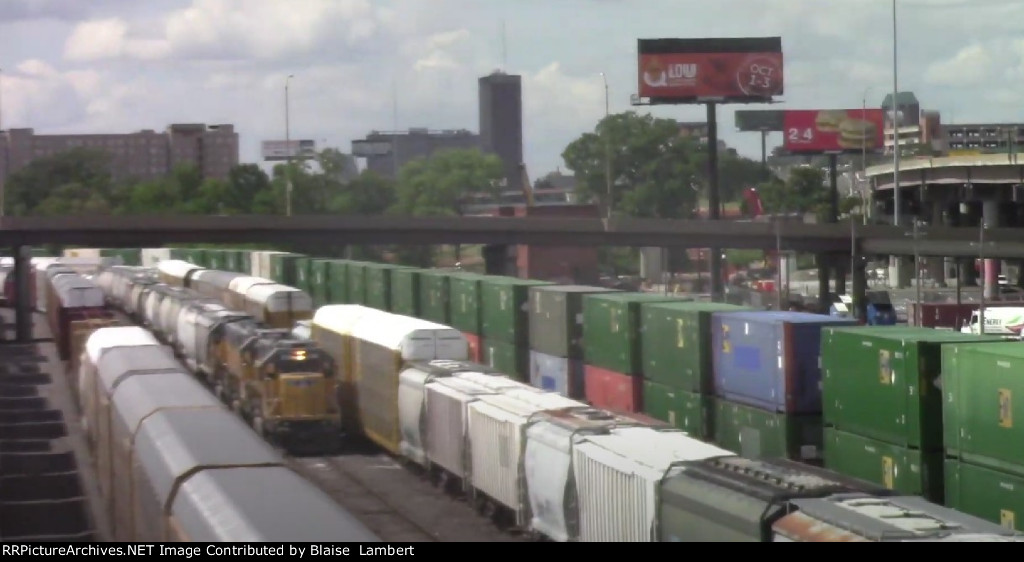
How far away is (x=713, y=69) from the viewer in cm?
8869

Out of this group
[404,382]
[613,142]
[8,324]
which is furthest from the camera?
[613,142]

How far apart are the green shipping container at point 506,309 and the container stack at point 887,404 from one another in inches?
693

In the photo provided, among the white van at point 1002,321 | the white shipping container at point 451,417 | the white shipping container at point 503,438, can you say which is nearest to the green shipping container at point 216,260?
the white van at point 1002,321

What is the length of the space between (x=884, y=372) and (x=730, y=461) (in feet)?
18.7

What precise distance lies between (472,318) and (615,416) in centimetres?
2391

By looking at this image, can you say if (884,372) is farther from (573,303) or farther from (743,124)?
(743,124)

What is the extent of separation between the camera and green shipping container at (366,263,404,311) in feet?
188

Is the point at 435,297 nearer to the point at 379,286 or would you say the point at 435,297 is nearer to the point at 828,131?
the point at 379,286

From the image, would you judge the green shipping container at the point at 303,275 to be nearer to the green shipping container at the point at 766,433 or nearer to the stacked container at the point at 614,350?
the stacked container at the point at 614,350

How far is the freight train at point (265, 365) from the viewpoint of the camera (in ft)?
119

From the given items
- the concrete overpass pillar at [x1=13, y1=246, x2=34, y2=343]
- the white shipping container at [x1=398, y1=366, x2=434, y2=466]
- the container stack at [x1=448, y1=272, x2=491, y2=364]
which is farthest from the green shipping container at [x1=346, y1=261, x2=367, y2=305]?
the white shipping container at [x1=398, y1=366, x2=434, y2=466]

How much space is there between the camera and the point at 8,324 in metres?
77.8
